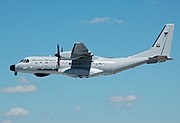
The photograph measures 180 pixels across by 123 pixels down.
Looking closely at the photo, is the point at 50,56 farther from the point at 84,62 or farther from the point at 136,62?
the point at 136,62

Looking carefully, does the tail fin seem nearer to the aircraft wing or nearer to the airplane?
the airplane

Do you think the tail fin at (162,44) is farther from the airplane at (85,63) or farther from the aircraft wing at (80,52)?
the aircraft wing at (80,52)

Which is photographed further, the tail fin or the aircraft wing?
the tail fin


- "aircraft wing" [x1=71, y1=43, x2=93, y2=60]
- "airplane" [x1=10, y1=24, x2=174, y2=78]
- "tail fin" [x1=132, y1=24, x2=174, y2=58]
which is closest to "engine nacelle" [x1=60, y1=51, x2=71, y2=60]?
Result: "airplane" [x1=10, y1=24, x2=174, y2=78]

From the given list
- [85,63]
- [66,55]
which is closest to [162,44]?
[85,63]

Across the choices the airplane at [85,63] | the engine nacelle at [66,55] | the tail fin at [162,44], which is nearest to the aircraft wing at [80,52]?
the airplane at [85,63]

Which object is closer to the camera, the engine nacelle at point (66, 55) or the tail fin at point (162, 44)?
the engine nacelle at point (66, 55)

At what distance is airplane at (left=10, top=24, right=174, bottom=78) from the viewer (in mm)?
47969

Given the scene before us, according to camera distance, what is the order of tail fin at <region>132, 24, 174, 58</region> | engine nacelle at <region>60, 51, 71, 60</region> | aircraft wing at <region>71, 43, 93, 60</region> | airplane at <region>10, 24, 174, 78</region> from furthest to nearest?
tail fin at <region>132, 24, 174, 58</region>, airplane at <region>10, 24, 174, 78</region>, engine nacelle at <region>60, 51, 71, 60</region>, aircraft wing at <region>71, 43, 93, 60</region>

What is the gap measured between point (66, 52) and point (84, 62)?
280cm

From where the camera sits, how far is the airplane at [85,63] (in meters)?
48.0

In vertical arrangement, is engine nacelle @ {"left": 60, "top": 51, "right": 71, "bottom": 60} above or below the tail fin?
below

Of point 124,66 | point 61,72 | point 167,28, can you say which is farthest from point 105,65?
point 167,28

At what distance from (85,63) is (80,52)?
7.69 feet
